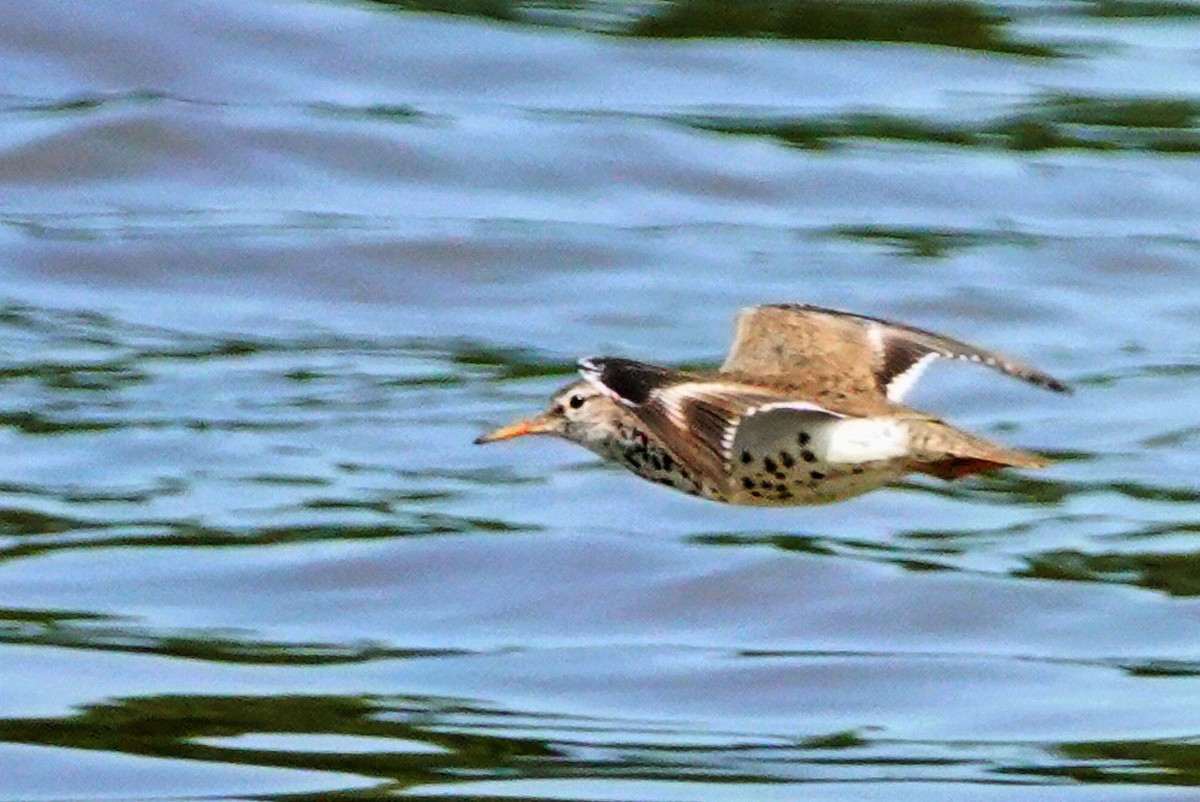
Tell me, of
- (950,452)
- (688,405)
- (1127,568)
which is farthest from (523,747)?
(1127,568)

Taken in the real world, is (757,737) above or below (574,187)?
below

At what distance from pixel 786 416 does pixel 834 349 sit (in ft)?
2.60

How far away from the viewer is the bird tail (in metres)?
8.01

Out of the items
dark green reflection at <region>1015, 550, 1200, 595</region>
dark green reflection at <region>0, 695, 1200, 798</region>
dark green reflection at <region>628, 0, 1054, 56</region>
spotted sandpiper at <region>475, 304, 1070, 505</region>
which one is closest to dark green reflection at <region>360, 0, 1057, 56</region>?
dark green reflection at <region>628, 0, 1054, 56</region>

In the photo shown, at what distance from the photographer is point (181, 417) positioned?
1434cm

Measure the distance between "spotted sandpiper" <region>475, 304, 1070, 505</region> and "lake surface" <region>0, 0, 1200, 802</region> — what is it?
1326mm

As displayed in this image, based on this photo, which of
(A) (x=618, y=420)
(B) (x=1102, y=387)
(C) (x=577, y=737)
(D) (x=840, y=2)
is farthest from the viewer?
(D) (x=840, y=2)

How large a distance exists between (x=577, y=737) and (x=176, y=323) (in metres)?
5.78

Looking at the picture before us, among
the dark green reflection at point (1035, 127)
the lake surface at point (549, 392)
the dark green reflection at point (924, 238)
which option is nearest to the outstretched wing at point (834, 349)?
the lake surface at point (549, 392)

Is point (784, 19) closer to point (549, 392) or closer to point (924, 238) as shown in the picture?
point (924, 238)

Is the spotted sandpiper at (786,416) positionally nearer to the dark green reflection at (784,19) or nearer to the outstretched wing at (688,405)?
the outstretched wing at (688,405)

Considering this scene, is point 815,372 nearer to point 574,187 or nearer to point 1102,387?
point 1102,387

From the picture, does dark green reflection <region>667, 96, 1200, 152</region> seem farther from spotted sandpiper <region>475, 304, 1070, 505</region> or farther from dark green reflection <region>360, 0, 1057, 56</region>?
spotted sandpiper <region>475, 304, 1070, 505</region>

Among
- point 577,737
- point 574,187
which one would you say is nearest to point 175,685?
point 577,737
